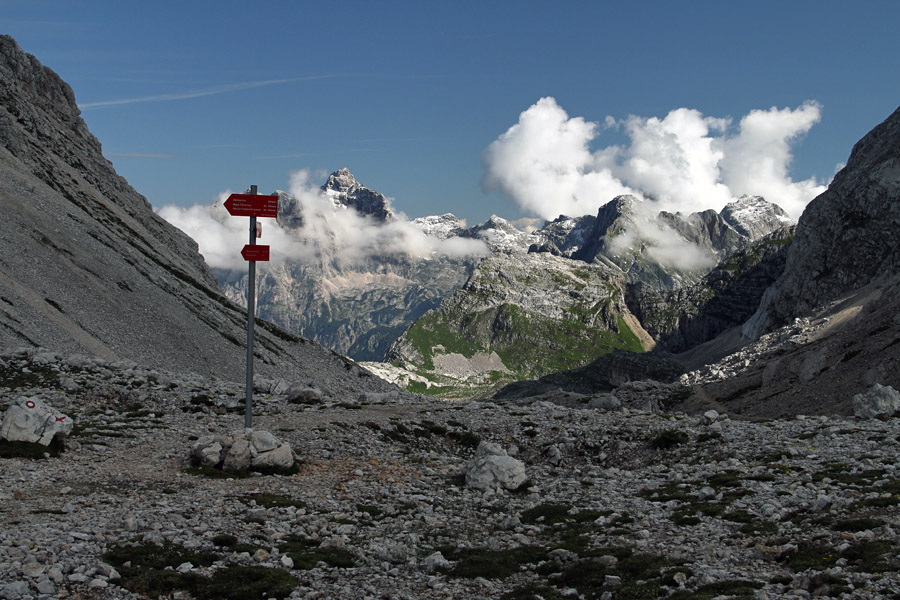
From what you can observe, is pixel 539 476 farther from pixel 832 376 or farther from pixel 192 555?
pixel 832 376

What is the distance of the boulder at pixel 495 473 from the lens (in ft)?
93.1

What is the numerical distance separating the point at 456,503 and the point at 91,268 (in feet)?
337

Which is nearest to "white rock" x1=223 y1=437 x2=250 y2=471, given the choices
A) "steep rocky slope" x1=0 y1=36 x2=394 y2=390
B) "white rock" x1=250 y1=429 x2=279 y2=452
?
"white rock" x1=250 y1=429 x2=279 y2=452

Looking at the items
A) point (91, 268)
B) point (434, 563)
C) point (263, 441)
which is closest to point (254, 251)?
point (263, 441)

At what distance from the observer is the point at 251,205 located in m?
32.8

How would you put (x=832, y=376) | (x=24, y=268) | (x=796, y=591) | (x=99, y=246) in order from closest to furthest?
(x=796, y=591), (x=832, y=376), (x=24, y=268), (x=99, y=246)

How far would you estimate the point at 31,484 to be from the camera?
920 inches

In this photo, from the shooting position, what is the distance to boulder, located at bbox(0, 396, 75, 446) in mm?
28312

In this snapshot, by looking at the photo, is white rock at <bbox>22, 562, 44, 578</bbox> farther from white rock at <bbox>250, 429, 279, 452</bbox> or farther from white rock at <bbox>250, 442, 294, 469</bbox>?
white rock at <bbox>250, 429, 279, 452</bbox>

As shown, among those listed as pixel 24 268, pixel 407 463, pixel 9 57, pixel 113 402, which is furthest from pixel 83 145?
pixel 407 463

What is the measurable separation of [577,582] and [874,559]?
7422mm

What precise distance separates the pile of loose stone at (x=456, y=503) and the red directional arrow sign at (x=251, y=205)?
11.7m

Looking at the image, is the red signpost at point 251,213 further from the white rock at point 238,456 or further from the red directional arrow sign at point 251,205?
the white rock at point 238,456

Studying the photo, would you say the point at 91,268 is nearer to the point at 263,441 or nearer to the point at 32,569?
the point at 263,441
